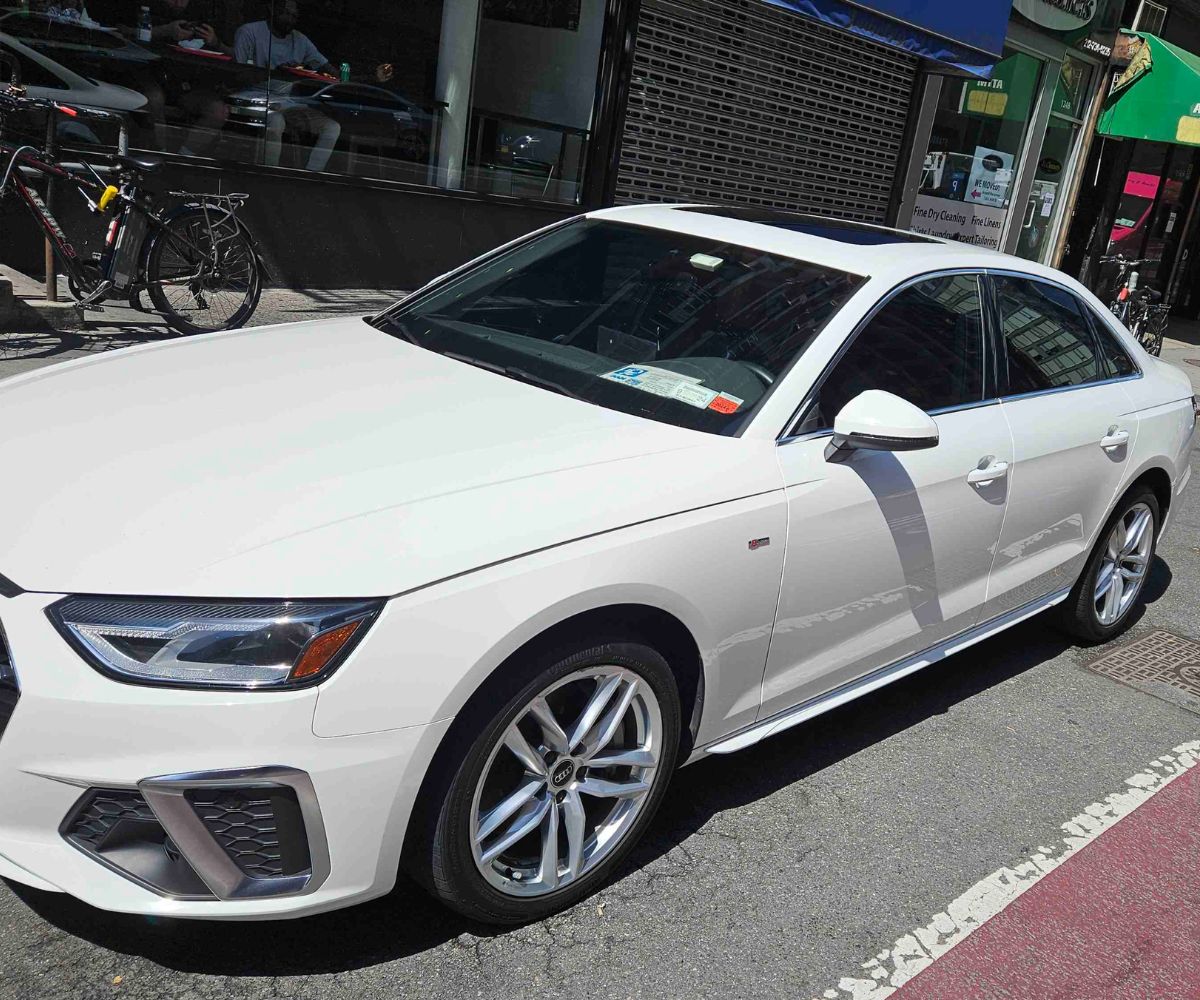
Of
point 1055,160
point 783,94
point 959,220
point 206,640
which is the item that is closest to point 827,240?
point 206,640

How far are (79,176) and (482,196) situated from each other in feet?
13.2

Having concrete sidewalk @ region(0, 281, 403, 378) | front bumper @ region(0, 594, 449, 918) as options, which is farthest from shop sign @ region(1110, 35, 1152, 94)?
front bumper @ region(0, 594, 449, 918)

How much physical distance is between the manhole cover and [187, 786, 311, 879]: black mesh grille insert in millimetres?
3686

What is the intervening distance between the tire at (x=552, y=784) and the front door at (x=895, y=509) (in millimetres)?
467

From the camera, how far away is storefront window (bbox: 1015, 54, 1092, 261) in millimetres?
18078

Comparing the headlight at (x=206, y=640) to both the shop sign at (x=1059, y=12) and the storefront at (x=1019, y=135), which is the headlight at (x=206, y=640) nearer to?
the storefront at (x=1019, y=135)

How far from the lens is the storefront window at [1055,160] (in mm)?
18078

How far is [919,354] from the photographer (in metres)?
3.69

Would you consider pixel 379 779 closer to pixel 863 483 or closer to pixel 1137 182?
pixel 863 483

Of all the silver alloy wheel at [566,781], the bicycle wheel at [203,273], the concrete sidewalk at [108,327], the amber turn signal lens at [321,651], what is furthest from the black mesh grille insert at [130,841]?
the bicycle wheel at [203,273]

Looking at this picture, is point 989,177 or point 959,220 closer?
point 959,220

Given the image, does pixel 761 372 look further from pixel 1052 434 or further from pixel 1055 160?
pixel 1055 160

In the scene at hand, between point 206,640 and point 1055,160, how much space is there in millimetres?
19051

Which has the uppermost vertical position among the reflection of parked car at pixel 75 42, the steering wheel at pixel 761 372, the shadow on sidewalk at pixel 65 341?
the reflection of parked car at pixel 75 42
